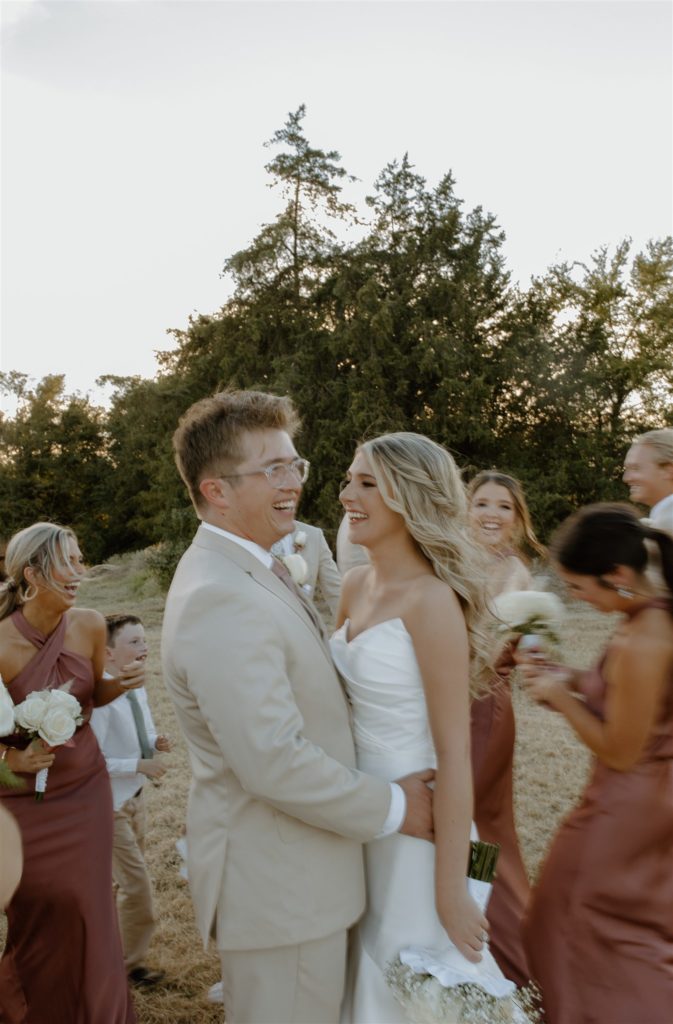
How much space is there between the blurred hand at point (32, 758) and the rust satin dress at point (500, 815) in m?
1.90

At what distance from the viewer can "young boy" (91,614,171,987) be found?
4352 mm

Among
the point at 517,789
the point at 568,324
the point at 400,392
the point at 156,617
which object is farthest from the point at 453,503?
the point at 568,324

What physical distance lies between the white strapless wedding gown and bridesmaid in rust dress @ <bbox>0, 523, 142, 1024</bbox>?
1438 millimetres

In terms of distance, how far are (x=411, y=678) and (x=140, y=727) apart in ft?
8.54

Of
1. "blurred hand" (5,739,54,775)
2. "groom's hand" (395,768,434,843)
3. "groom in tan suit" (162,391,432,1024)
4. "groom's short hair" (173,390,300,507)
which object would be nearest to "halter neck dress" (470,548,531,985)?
Result: "groom's hand" (395,768,434,843)

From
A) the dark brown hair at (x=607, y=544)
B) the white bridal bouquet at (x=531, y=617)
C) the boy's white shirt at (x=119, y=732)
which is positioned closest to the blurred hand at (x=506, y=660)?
the white bridal bouquet at (x=531, y=617)

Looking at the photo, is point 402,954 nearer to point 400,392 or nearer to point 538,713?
point 538,713

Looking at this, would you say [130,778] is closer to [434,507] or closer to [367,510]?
[367,510]

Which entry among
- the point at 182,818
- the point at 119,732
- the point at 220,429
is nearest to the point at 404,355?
the point at 182,818

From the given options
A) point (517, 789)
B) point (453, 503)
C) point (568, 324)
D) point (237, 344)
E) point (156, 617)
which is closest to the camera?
A: point (453, 503)

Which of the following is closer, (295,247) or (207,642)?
(207,642)

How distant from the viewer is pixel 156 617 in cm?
1880

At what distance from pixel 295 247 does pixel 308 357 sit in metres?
3.53

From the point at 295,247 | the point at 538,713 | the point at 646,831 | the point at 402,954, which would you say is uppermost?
the point at 295,247
